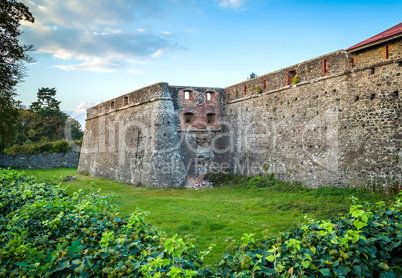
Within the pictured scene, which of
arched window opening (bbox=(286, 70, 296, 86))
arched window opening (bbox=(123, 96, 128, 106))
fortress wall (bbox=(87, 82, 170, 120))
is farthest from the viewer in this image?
arched window opening (bbox=(123, 96, 128, 106))

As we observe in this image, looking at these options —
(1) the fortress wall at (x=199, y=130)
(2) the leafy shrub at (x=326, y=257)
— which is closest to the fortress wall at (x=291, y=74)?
(1) the fortress wall at (x=199, y=130)

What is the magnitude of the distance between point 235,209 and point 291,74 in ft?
24.9

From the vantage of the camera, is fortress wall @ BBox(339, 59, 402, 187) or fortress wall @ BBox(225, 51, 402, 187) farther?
fortress wall @ BBox(225, 51, 402, 187)

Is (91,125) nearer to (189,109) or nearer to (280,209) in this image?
(189,109)

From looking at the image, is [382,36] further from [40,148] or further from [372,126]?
[40,148]

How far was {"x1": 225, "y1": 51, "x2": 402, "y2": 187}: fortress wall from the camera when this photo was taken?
961cm

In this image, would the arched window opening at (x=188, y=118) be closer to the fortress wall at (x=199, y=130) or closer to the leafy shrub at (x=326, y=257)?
the fortress wall at (x=199, y=130)

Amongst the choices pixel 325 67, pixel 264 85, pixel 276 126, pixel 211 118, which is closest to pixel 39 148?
pixel 211 118

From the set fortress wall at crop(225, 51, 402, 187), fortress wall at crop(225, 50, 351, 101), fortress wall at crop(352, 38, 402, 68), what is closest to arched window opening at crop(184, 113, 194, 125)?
fortress wall at crop(225, 50, 351, 101)

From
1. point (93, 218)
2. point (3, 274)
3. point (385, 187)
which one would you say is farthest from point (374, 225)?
point (385, 187)

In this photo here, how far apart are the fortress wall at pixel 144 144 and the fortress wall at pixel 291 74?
14.9ft

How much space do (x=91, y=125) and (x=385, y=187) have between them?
23490mm

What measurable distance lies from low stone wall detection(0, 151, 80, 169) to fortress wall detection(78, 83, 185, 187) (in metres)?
11.7

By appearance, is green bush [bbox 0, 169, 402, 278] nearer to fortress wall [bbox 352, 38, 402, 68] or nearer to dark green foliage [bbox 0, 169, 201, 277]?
dark green foliage [bbox 0, 169, 201, 277]
